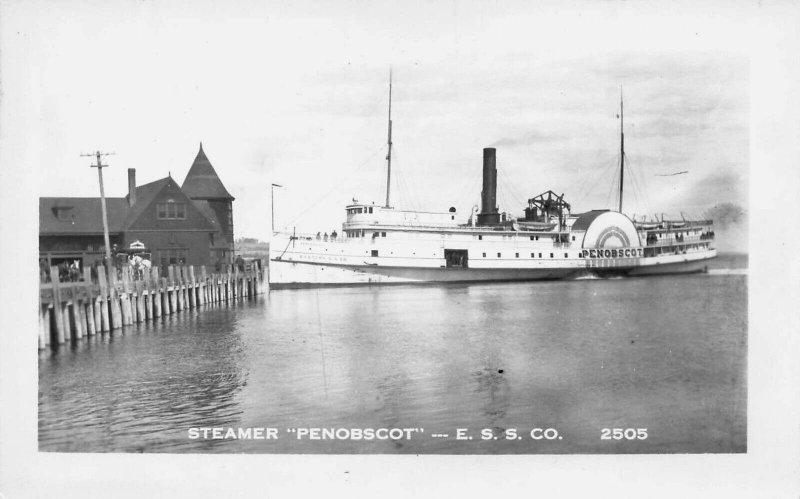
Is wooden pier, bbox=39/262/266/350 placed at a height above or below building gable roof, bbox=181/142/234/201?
below

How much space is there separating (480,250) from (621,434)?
1179 centimetres

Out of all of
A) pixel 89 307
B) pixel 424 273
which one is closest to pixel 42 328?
pixel 89 307

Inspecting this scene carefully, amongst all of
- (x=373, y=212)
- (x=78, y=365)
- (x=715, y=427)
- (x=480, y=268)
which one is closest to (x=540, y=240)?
(x=480, y=268)

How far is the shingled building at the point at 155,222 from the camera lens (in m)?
7.45

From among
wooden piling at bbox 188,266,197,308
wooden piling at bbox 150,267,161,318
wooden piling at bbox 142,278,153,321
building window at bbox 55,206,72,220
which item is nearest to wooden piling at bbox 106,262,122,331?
wooden piling at bbox 142,278,153,321

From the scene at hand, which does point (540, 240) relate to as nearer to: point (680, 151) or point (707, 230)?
point (707, 230)

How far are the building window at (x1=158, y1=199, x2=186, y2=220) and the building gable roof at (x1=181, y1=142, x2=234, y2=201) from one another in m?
0.62

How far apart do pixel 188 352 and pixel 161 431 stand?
96.3 inches

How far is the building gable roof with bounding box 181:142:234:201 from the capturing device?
8.10 meters

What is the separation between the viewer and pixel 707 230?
9.80 metres

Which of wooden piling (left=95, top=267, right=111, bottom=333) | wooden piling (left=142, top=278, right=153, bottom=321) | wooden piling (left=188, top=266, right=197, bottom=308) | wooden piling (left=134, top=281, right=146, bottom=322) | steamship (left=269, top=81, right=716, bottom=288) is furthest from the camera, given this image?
steamship (left=269, top=81, right=716, bottom=288)

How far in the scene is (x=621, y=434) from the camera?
22.9ft

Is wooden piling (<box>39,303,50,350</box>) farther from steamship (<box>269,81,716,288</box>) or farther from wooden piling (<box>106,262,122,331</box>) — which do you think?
steamship (<box>269,81,716,288</box>)
